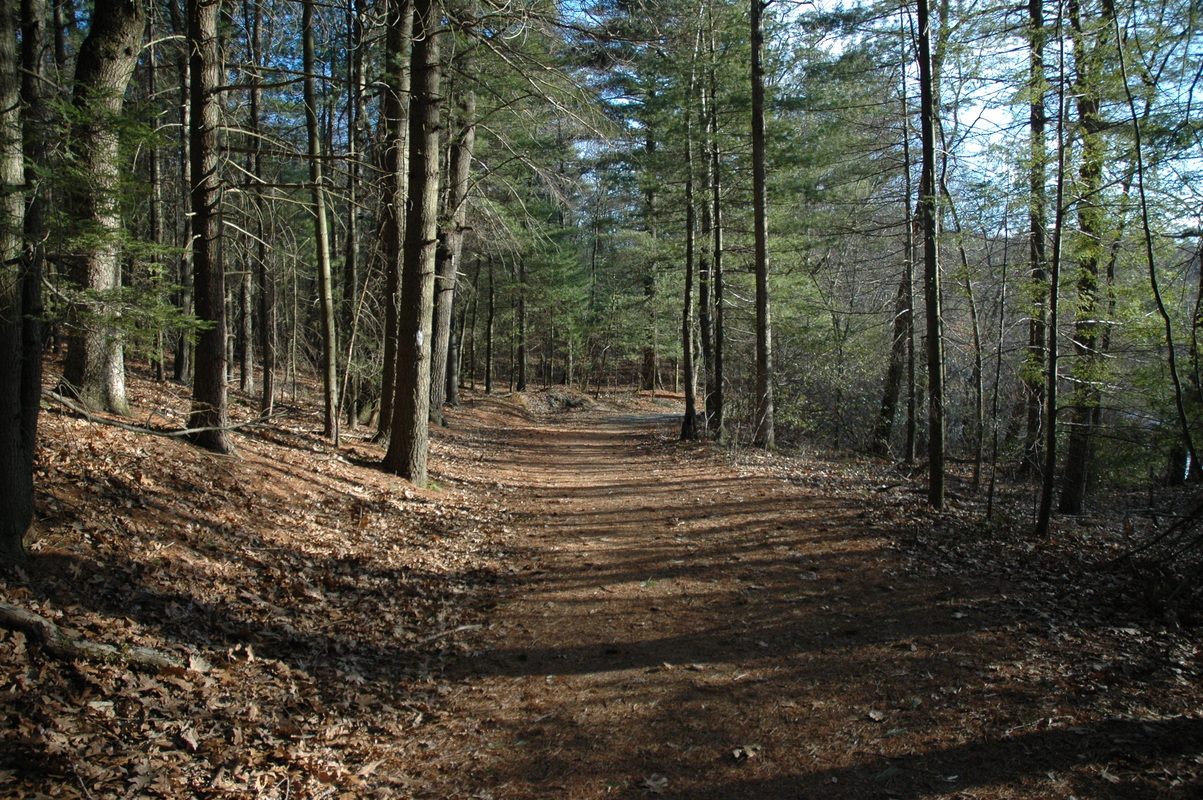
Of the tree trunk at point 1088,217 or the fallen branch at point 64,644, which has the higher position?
the tree trunk at point 1088,217

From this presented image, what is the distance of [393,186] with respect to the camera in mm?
10500

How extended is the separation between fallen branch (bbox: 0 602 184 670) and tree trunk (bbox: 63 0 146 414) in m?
1.62

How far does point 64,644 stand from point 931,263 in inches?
364

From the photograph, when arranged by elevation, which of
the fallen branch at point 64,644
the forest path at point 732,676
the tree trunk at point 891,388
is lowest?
the forest path at point 732,676

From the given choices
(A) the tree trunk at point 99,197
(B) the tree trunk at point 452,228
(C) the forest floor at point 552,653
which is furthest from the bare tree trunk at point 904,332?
(A) the tree trunk at point 99,197

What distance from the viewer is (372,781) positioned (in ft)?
11.3

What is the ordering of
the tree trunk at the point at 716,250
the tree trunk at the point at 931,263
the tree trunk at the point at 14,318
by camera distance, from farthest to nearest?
the tree trunk at the point at 716,250, the tree trunk at the point at 931,263, the tree trunk at the point at 14,318

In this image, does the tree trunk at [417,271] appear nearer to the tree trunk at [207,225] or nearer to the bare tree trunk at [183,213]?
the tree trunk at [207,225]

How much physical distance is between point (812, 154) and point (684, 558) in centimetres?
1097

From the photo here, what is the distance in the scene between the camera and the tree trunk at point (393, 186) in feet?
32.7

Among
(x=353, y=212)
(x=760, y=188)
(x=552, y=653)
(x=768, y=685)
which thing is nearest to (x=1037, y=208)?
(x=760, y=188)

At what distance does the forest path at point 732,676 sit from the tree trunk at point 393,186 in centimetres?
448

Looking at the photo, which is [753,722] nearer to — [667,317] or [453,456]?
[453,456]

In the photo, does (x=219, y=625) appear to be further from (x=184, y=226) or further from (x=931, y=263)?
(x=184, y=226)
